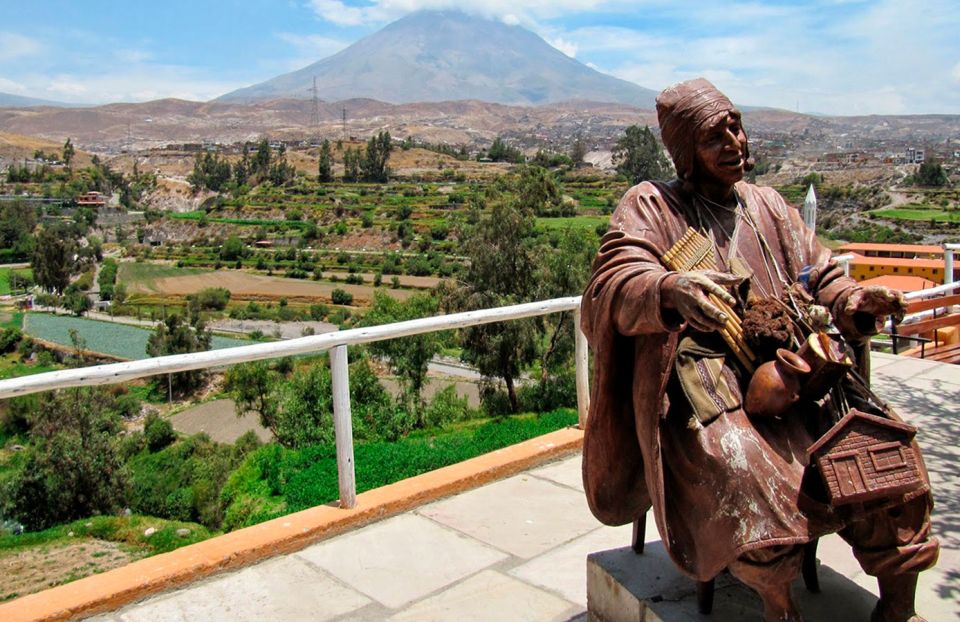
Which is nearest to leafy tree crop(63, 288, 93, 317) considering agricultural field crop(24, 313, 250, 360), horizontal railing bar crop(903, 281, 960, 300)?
agricultural field crop(24, 313, 250, 360)

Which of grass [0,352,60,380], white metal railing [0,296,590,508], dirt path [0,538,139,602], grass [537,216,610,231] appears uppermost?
white metal railing [0,296,590,508]

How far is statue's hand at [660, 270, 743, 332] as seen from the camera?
2109 millimetres

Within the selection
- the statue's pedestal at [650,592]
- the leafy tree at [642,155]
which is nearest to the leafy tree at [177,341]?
the leafy tree at [642,155]

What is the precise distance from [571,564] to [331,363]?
55.5 inches

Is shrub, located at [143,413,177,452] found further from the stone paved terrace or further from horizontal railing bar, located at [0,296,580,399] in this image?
the stone paved terrace

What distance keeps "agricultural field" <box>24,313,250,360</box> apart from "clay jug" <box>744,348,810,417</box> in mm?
53769

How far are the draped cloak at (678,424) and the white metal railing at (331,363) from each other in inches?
59.9

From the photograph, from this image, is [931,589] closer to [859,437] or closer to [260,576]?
[859,437]

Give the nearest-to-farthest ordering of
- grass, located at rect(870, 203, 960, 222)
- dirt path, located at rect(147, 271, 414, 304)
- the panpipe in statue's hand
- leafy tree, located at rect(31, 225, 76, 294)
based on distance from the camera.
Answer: the panpipe in statue's hand → grass, located at rect(870, 203, 960, 222) → dirt path, located at rect(147, 271, 414, 304) → leafy tree, located at rect(31, 225, 76, 294)

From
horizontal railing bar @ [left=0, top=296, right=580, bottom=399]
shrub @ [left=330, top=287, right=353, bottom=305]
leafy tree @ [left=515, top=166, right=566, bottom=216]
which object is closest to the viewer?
horizontal railing bar @ [left=0, top=296, right=580, bottom=399]

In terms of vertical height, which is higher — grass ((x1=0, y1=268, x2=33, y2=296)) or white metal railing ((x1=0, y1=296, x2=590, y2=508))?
Result: white metal railing ((x1=0, y1=296, x2=590, y2=508))

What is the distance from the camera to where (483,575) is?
136 inches

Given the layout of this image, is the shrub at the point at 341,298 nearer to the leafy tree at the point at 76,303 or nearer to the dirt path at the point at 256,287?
the dirt path at the point at 256,287

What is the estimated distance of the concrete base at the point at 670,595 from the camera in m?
2.56
